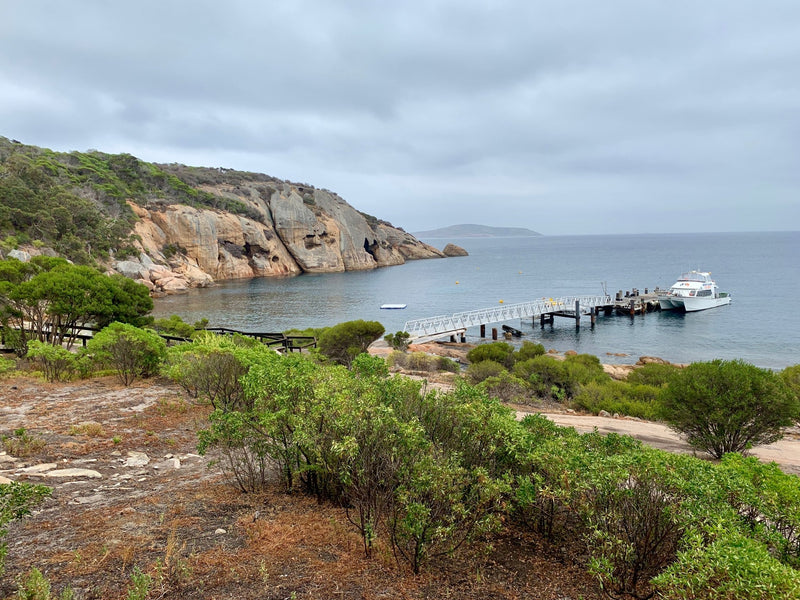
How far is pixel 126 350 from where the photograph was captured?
38.7ft

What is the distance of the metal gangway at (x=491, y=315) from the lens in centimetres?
3403

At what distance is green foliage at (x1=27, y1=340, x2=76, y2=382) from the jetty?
2183 centimetres

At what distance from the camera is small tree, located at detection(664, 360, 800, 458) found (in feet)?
29.9

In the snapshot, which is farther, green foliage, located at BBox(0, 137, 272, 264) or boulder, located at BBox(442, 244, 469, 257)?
boulder, located at BBox(442, 244, 469, 257)

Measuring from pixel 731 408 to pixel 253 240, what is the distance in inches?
3072

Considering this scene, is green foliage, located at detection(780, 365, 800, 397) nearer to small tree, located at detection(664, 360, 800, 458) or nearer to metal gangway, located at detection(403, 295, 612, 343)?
small tree, located at detection(664, 360, 800, 458)

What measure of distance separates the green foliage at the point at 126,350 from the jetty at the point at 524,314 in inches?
830

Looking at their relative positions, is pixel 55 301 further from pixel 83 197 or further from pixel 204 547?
pixel 83 197

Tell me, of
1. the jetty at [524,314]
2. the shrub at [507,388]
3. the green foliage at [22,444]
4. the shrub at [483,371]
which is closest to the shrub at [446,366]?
the shrub at [483,371]

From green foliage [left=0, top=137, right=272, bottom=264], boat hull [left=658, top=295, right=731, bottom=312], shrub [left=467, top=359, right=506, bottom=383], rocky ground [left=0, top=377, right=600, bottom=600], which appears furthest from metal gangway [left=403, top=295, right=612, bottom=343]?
green foliage [left=0, top=137, right=272, bottom=264]

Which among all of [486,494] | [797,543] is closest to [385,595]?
[486,494]

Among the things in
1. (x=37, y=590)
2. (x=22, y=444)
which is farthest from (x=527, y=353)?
(x=37, y=590)

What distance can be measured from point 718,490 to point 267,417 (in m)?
4.12

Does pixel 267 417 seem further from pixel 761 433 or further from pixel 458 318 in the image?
pixel 458 318
